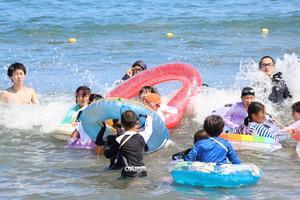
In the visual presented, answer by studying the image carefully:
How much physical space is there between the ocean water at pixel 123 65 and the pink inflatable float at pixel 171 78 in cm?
16

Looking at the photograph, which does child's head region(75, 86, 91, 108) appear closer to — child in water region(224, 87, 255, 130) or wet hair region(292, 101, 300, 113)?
child in water region(224, 87, 255, 130)

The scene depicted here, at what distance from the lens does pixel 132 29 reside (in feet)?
66.1

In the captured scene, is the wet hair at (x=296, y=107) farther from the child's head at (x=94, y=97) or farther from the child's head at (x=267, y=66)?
the child's head at (x=94, y=97)

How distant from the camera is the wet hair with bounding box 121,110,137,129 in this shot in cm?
637

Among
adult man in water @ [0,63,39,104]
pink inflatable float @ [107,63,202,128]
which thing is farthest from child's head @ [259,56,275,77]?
adult man in water @ [0,63,39,104]

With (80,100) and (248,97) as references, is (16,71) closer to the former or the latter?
(80,100)

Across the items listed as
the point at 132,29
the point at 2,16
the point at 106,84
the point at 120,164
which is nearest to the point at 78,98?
the point at 120,164

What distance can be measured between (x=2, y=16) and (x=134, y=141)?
58.1ft

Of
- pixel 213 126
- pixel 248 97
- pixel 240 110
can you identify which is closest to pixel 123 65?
pixel 240 110

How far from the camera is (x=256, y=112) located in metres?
7.48

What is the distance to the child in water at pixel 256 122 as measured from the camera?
7461mm

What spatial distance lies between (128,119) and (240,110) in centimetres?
220

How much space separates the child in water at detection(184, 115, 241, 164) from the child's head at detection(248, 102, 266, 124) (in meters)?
1.35

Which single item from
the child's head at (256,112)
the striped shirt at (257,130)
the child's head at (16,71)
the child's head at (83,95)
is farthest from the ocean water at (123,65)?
the child's head at (83,95)
